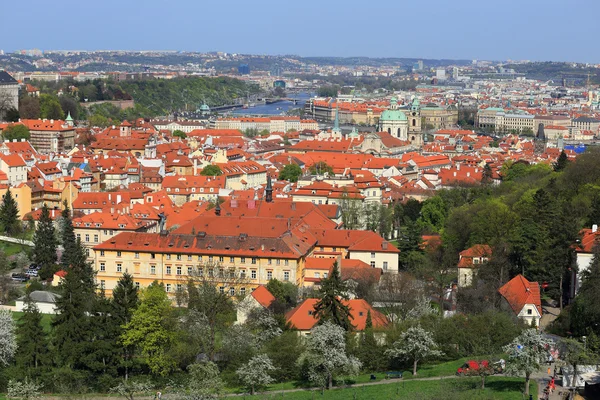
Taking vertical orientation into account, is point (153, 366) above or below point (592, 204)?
below

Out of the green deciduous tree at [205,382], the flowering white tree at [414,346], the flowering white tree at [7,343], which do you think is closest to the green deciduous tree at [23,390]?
the flowering white tree at [7,343]

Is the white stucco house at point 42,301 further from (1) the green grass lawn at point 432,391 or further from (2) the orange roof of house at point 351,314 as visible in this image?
(1) the green grass lawn at point 432,391

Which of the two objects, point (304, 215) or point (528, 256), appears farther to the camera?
point (304, 215)

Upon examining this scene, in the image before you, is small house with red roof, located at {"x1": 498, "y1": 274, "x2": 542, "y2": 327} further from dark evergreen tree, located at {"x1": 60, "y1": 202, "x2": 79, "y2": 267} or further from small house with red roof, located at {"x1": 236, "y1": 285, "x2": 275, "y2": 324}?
dark evergreen tree, located at {"x1": 60, "y1": 202, "x2": 79, "y2": 267}

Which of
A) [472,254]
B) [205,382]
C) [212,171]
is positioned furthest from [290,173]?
[205,382]

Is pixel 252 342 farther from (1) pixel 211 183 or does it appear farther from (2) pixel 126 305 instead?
(1) pixel 211 183

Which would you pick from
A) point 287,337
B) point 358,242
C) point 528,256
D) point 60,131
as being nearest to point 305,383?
point 287,337

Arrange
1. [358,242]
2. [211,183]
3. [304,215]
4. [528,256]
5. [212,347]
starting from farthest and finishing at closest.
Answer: [211,183], [304,215], [358,242], [528,256], [212,347]

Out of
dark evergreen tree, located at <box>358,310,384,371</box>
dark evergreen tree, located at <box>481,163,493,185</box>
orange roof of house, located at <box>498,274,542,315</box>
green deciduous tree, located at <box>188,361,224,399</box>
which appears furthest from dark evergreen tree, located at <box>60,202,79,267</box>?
dark evergreen tree, located at <box>481,163,493,185</box>
